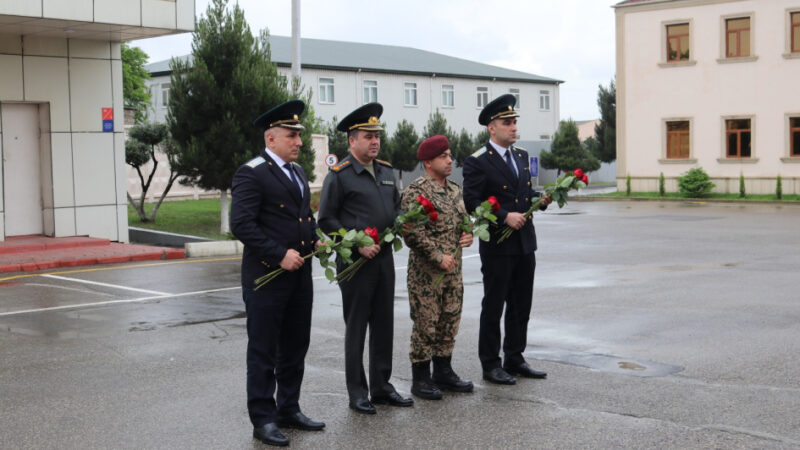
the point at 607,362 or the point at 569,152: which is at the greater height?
the point at 569,152

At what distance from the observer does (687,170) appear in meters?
40.3

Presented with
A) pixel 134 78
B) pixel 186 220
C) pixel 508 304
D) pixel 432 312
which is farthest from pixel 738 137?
pixel 432 312

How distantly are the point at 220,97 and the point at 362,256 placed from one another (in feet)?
52.8

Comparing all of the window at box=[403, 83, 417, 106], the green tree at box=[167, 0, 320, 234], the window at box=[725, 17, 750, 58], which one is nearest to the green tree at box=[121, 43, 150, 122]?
the window at box=[403, 83, 417, 106]

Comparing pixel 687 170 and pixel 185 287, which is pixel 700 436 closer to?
pixel 185 287

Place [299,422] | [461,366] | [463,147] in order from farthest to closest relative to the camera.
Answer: [463,147]
[461,366]
[299,422]

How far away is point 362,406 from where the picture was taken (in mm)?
6504

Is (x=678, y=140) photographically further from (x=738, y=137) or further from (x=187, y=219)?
(x=187, y=219)

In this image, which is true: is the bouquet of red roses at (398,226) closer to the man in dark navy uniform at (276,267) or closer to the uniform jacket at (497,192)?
the man in dark navy uniform at (276,267)

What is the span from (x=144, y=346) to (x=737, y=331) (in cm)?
567

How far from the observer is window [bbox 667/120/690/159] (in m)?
40.6

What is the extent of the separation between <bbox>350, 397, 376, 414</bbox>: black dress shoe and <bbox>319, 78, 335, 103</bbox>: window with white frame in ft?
161

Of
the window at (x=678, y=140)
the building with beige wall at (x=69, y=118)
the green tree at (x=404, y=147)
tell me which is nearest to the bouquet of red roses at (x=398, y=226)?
the building with beige wall at (x=69, y=118)

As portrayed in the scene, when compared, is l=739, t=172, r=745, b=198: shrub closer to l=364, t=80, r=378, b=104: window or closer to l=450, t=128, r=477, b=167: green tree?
l=450, t=128, r=477, b=167: green tree
